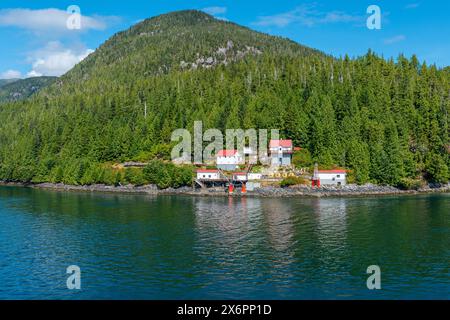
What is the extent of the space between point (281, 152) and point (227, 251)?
71.2 meters

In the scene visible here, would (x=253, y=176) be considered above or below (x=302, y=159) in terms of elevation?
below

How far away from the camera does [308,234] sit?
184 feet

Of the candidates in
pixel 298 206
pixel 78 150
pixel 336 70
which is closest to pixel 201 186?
pixel 298 206

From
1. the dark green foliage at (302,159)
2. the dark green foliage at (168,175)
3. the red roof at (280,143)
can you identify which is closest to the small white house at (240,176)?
the dark green foliage at (168,175)

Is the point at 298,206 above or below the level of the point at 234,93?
below

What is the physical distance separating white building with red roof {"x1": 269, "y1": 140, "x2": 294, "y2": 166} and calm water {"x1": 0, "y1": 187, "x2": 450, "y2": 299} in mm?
33626

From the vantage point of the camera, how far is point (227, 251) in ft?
156

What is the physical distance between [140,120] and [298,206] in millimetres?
81981

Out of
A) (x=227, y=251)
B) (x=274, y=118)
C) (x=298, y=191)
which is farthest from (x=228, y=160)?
(x=227, y=251)

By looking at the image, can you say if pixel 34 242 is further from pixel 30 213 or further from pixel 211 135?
pixel 211 135

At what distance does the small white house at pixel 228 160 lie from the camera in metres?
116

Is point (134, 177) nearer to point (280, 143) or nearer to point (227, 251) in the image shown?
point (280, 143)

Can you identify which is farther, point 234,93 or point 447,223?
point 234,93

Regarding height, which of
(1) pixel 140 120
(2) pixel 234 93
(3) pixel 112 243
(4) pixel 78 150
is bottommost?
(3) pixel 112 243
